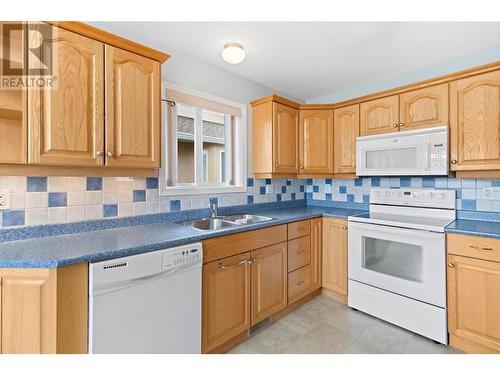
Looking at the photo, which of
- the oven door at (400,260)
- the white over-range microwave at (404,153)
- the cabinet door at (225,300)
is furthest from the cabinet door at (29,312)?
the white over-range microwave at (404,153)

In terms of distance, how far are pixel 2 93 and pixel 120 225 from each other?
3.20 feet

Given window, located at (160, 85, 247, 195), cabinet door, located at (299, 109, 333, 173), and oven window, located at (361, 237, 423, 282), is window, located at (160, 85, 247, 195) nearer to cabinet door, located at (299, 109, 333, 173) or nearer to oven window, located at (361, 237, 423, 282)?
cabinet door, located at (299, 109, 333, 173)

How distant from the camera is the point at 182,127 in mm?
2236

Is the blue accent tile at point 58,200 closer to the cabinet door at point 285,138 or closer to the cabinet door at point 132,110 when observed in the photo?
the cabinet door at point 132,110

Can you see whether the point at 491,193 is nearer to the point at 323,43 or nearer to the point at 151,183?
the point at 323,43

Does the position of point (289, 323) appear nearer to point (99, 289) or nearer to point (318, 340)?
point (318, 340)

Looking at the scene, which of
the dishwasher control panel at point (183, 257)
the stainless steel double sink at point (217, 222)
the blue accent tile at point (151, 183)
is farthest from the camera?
the stainless steel double sink at point (217, 222)

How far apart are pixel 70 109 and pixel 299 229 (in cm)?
191

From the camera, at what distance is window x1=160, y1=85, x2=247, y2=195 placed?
210 cm

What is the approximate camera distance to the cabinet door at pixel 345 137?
261 cm

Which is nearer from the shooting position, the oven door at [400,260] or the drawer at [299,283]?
the oven door at [400,260]

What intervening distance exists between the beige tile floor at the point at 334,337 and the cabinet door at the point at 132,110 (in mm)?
1501

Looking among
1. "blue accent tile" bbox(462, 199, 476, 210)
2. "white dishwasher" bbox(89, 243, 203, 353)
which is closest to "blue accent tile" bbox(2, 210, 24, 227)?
"white dishwasher" bbox(89, 243, 203, 353)

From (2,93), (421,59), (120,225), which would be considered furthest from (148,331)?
(421,59)
